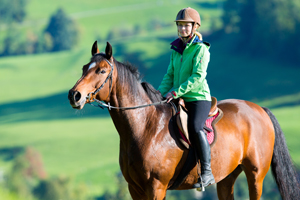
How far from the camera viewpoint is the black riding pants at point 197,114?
18.5 feet

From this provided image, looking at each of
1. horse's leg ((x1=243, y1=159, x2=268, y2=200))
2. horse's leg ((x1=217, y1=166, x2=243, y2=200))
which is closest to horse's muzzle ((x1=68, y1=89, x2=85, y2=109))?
horse's leg ((x1=243, y1=159, x2=268, y2=200))

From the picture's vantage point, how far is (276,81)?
2689 inches

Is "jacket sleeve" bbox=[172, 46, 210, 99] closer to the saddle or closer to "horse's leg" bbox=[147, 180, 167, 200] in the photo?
the saddle

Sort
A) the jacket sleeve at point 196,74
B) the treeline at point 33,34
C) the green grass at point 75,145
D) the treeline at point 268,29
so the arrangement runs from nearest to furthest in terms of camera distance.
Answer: the jacket sleeve at point 196,74, the green grass at point 75,145, the treeline at point 268,29, the treeline at point 33,34

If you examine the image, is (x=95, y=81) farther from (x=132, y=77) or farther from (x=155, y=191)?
(x=155, y=191)

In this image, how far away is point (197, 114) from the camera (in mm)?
5680

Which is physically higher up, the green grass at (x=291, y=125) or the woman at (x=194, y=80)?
the woman at (x=194, y=80)

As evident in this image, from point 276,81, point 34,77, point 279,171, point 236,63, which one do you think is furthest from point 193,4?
point 279,171

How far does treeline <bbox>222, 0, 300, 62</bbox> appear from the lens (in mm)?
74250

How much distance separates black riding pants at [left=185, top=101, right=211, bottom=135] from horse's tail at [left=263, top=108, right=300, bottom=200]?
1842 millimetres

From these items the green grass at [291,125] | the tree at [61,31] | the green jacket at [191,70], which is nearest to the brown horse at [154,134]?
the green jacket at [191,70]

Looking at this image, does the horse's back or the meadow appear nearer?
the horse's back

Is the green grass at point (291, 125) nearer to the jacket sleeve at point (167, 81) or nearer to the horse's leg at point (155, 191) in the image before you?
the jacket sleeve at point (167, 81)

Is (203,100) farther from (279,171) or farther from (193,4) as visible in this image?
(193,4)
